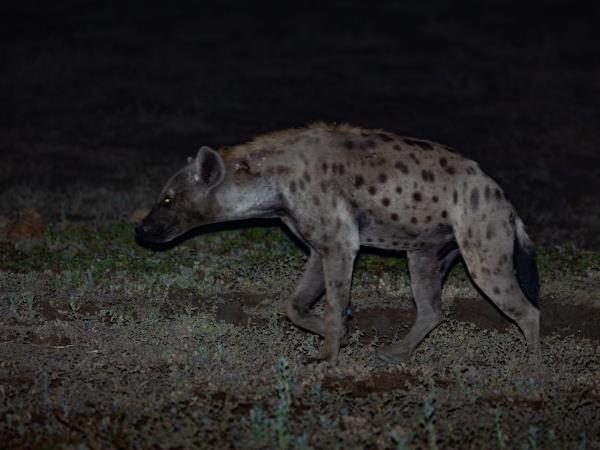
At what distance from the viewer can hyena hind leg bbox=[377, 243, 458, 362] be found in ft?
18.8

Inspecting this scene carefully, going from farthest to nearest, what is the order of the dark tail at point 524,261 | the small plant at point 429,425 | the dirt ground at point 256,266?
the dark tail at point 524,261, the dirt ground at point 256,266, the small plant at point 429,425

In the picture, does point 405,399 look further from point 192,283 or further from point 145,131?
point 145,131

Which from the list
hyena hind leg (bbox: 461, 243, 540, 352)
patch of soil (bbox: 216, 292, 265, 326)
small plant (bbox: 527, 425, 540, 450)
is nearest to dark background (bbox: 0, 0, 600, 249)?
patch of soil (bbox: 216, 292, 265, 326)

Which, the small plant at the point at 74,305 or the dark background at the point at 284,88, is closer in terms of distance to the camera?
the small plant at the point at 74,305

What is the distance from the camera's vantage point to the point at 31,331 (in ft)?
19.1

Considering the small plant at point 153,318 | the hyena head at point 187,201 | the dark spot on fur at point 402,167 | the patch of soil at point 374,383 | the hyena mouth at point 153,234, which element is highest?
the dark spot on fur at point 402,167

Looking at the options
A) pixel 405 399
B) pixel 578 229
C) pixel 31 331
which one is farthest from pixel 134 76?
pixel 405 399

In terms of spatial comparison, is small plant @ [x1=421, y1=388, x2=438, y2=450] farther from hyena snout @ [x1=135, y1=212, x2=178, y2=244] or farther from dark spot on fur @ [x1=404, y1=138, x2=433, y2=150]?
hyena snout @ [x1=135, y1=212, x2=178, y2=244]

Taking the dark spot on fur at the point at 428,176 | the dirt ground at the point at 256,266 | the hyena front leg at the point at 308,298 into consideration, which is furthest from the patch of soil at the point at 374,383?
the dark spot on fur at the point at 428,176

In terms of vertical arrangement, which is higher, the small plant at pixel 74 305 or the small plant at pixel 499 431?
the small plant at pixel 499 431

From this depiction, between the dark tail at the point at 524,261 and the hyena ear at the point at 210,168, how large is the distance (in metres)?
1.51

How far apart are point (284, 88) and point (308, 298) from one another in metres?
8.32

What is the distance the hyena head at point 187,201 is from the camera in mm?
5641

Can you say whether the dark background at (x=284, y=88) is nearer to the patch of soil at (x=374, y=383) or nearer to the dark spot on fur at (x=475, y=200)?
the dark spot on fur at (x=475, y=200)
